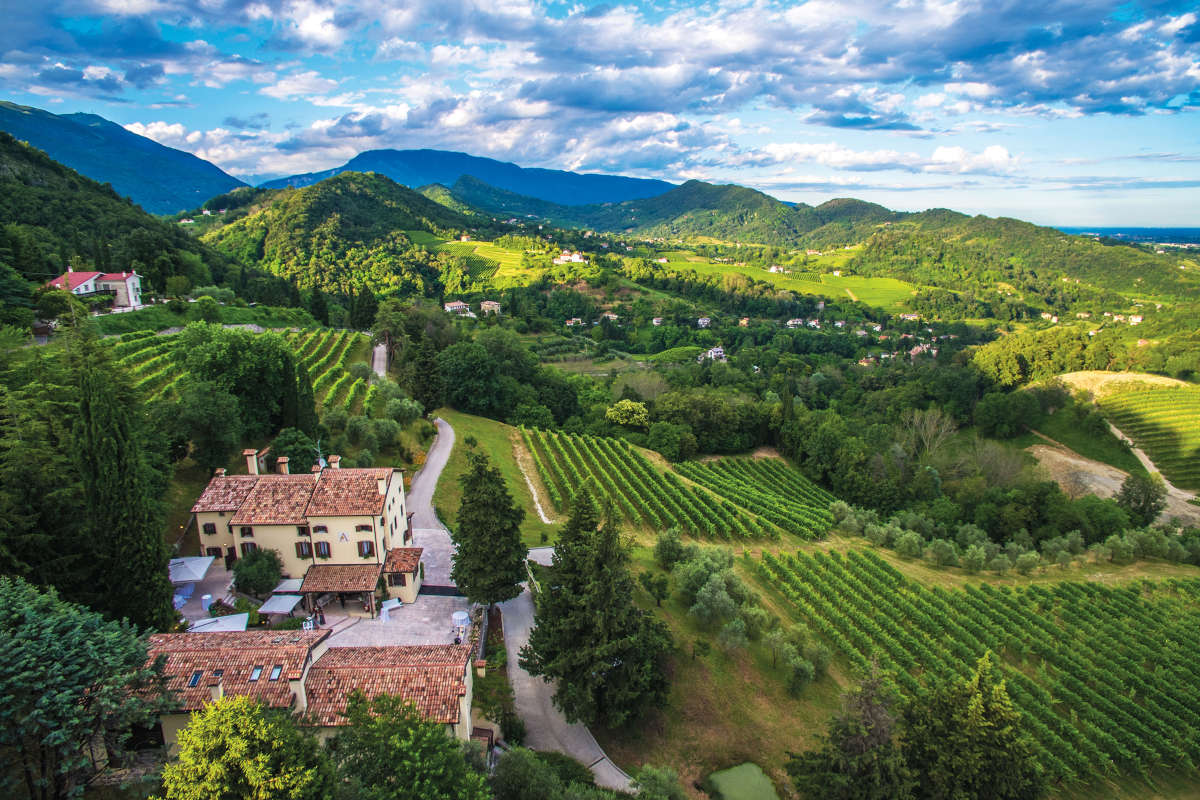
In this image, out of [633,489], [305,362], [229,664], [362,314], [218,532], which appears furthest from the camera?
[362,314]

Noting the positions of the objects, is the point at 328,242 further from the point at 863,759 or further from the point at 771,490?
the point at 863,759

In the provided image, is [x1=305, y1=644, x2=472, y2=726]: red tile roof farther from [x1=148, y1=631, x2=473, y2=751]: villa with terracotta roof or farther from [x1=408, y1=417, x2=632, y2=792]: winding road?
[x1=408, y1=417, x2=632, y2=792]: winding road

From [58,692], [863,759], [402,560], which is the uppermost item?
[58,692]

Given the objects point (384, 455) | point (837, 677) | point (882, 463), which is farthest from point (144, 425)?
point (882, 463)

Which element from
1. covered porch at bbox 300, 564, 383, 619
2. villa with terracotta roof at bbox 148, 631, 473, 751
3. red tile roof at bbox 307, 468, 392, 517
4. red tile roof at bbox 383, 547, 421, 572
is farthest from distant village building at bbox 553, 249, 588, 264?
villa with terracotta roof at bbox 148, 631, 473, 751

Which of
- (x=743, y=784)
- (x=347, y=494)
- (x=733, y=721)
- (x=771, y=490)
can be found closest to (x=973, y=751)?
(x=743, y=784)

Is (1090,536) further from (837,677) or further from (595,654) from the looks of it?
(595,654)

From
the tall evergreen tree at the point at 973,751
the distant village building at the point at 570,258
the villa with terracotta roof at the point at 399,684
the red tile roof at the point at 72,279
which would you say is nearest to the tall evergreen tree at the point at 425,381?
the red tile roof at the point at 72,279

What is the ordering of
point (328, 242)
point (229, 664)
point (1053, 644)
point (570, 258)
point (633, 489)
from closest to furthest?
point (229, 664), point (1053, 644), point (633, 489), point (328, 242), point (570, 258)
